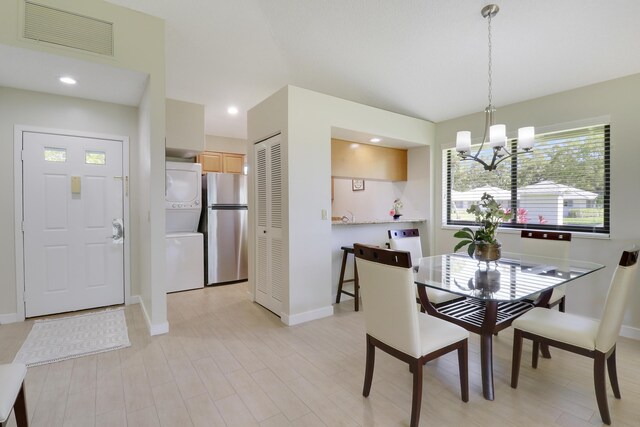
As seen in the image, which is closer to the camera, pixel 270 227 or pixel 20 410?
pixel 20 410

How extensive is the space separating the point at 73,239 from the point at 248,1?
3201mm

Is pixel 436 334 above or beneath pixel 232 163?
beneath

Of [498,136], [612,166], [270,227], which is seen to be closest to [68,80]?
[270,227]

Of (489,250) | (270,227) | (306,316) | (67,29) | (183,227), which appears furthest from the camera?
(183,227)

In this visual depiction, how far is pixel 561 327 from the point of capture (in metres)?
1.90

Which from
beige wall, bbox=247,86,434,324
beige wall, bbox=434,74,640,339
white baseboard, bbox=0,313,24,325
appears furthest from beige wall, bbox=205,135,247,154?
beige wall, bbox=434,74,640,339

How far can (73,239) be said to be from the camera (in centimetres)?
347

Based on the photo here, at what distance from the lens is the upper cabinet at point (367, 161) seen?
4055 millimetres

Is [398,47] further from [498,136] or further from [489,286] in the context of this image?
[489,286]

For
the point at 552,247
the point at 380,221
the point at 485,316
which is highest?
the point at 380,221

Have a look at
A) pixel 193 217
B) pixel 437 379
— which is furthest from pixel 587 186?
pixel 193 217

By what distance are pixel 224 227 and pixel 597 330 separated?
4332 mm

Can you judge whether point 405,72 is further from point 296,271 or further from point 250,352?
point 250,352

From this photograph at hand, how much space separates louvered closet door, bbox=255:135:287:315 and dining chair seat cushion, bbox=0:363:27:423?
2068 mm
